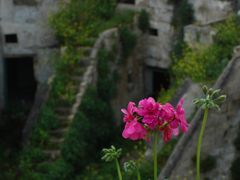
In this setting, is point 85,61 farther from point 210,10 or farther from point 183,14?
point 210,10

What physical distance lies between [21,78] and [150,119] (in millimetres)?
15921

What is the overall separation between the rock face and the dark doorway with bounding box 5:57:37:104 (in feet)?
28.5

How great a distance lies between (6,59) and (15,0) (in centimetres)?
198

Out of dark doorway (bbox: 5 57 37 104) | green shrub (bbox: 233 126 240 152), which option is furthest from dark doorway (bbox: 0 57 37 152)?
green shrub (bbox: 233 126 240 152)

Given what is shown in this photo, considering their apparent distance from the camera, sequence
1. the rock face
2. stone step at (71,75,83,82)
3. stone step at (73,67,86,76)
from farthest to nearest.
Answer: stone step at (73,67,86,76)
stone step at (71,75,83,82)
the rock face

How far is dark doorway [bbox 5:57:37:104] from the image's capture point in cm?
2119

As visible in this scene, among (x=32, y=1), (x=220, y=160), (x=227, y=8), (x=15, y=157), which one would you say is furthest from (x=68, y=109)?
(x=220, y=160)

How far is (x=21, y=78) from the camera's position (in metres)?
21.8

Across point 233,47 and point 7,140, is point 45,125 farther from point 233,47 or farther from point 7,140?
point 233,47

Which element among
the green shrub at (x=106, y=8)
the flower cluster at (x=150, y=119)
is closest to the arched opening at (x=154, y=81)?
the green shrub at (x=106, y=8)

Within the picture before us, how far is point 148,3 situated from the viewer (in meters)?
20.2

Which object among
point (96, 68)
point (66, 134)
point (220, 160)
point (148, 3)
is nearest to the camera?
point (220, 160)

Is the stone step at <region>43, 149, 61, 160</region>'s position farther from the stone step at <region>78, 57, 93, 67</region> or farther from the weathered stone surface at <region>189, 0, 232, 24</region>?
the weathered stone surface at <region>189, 0, 232, 24</region>

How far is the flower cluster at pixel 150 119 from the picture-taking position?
6.24 m
